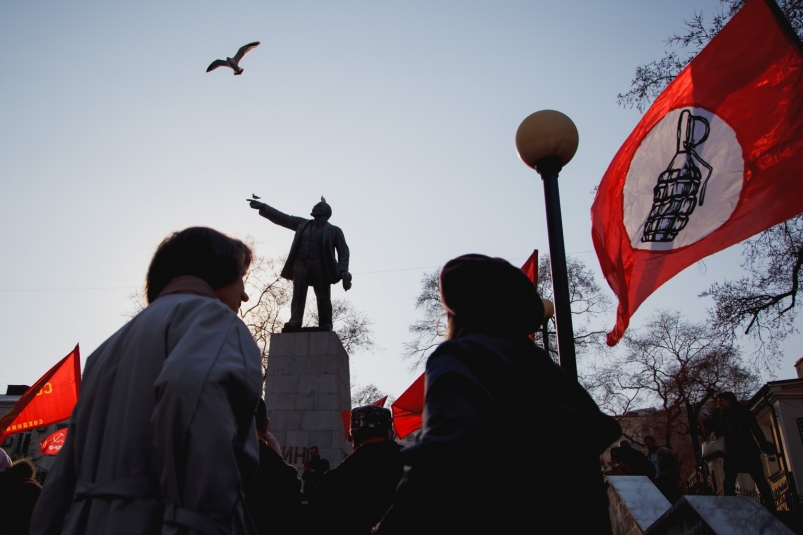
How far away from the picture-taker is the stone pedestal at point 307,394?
9.80m

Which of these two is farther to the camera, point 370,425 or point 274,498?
point 370,425

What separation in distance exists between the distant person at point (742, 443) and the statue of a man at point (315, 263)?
251 inches

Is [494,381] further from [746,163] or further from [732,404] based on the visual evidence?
[732,404]

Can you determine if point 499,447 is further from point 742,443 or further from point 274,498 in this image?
point 742,443

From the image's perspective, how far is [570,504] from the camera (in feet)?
5.38

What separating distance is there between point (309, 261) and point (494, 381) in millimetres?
9984

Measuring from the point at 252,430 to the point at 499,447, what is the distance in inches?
28.7

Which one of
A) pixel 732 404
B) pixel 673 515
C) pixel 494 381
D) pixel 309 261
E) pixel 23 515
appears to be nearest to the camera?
pixel 494 381

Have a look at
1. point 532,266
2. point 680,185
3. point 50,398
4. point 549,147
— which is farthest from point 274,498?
point 50,398

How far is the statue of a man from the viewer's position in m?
11.4

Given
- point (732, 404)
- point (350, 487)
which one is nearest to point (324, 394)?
point (732, 404)

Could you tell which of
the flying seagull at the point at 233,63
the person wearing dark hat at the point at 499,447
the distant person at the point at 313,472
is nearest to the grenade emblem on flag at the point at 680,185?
the person wearing dark hat at the point at 499,447

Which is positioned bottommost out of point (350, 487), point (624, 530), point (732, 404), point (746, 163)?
point (624, 530)

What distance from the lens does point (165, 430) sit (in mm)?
1562
